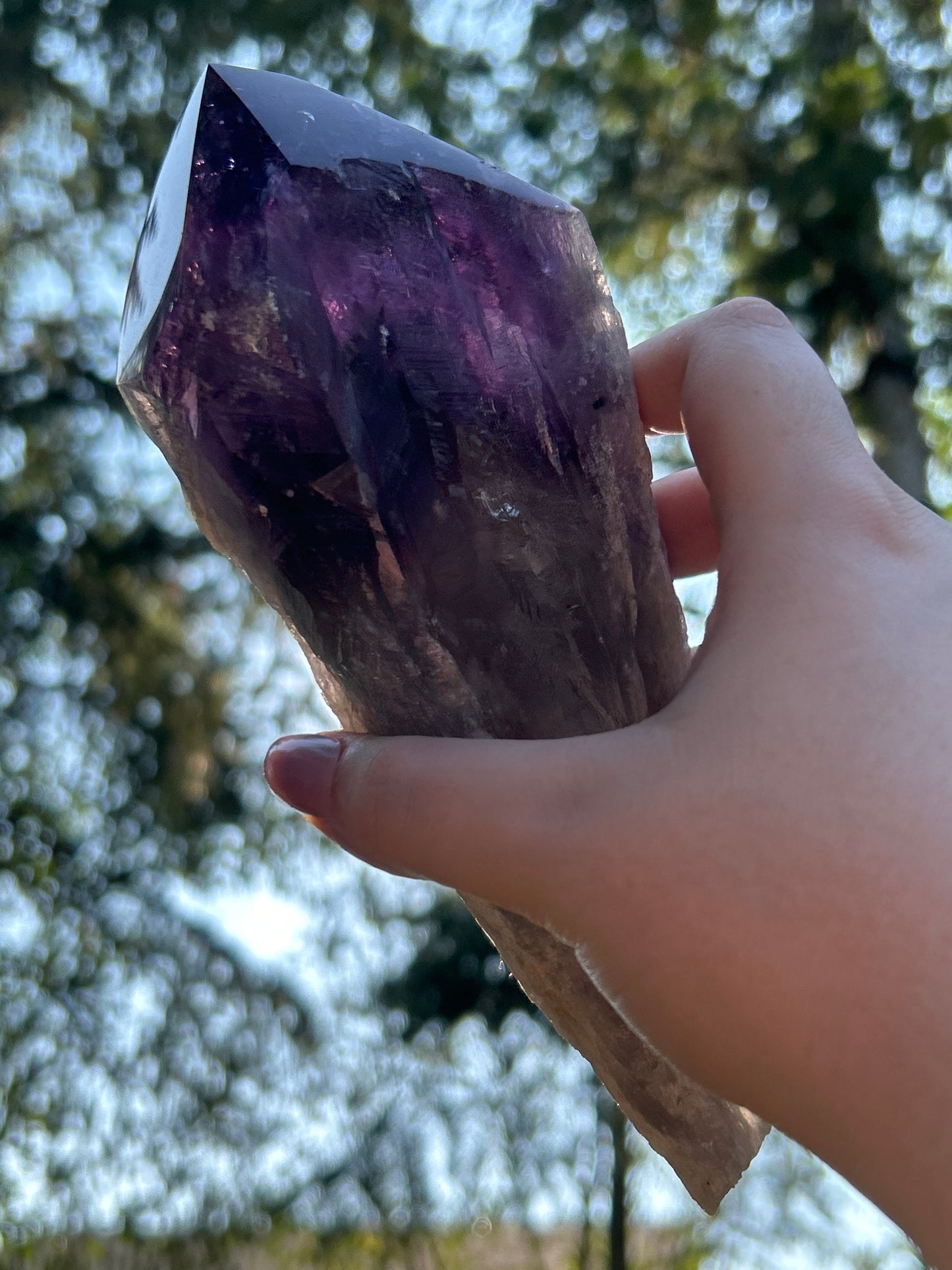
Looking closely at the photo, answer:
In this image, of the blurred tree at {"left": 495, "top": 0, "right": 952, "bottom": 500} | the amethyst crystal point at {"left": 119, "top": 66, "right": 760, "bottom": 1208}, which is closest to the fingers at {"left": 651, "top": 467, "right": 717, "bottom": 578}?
the amethyst crystal point at {"left": 119, "top": 66, "right": 760, "bottom": 1208}

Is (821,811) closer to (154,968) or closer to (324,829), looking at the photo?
(324,829)

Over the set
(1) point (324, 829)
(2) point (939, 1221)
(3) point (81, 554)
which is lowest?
(2) point (939, 1221)

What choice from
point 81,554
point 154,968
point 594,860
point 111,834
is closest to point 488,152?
point 81,554

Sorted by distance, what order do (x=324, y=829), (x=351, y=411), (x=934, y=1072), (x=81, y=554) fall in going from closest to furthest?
(x=934, y=1072) < (x=351, y=411) < (x=324, y=829) < (x=81, y=554)

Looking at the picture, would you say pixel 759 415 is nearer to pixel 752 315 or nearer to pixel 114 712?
pixel 752 315

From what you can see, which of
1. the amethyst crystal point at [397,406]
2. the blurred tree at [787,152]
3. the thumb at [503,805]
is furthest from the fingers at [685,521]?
the blurred tree at [787,152]

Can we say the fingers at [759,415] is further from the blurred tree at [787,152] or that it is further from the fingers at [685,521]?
the blurred tree at [787,152]

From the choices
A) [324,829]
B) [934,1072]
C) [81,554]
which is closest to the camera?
[934,1072]
